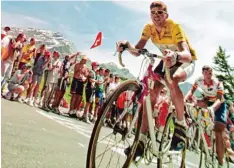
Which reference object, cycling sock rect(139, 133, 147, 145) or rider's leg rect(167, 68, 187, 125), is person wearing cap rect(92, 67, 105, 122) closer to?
rider's leg rect(167, 68, 187, 125)

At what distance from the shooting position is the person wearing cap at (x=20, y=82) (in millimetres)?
11031

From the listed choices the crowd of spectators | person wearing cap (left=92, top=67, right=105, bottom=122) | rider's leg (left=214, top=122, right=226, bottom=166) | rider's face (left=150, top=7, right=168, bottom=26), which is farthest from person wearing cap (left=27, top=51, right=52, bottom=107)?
rider's face (left=150, top=7, right=168, bottom=26)

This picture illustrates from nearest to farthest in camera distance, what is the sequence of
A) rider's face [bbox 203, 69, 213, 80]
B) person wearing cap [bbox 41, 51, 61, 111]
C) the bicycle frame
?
1. the bicycle frame
2. rider's face [bbox 203, 69, 213, 80]
3. person wearing cap [bbox 41, 51, 61, 111]

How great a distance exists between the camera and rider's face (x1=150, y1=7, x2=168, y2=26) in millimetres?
4234

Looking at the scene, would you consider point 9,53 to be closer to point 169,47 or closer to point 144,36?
point 144,36

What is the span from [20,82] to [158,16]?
26.5 ft

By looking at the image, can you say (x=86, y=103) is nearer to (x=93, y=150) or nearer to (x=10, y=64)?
(x=10, y=64)

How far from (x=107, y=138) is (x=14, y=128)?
2904 millimetres

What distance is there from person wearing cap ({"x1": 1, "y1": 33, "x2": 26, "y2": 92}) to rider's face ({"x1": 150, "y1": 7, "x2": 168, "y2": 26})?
6.63 metres

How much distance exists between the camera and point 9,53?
1033cm

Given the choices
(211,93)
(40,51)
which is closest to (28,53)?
(40,51)

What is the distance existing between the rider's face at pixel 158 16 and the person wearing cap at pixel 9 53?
261 inches

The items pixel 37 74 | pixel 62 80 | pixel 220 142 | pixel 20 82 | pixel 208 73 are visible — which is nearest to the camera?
pixel 208 73

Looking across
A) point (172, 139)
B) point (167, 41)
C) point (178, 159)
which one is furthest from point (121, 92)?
point (178, 159)
